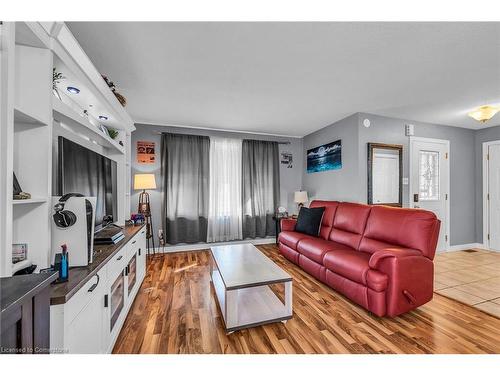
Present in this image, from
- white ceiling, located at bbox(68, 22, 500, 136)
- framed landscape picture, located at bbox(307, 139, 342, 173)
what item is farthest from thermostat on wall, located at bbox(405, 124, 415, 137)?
framed landscape picture, located at bbox(307, 139, 342, 173)

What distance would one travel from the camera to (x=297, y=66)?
2.07 m

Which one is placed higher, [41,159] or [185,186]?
[41,159]

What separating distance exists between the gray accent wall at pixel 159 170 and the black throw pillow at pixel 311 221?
4.23ft

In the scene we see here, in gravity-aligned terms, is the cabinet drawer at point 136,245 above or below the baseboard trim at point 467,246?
above

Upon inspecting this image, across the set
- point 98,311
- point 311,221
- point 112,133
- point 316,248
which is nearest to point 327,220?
point 311,221

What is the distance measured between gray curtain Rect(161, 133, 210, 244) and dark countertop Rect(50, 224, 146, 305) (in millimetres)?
2205

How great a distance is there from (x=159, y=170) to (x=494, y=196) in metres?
6.26

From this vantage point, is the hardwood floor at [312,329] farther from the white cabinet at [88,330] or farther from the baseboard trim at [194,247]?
the baseboard trim at [194,247]

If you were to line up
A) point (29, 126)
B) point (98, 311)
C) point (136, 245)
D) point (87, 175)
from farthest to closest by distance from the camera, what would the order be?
point (136, 245), point (87, 175), point (98, 311), point (29, 126)

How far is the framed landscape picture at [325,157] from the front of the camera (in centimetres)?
377

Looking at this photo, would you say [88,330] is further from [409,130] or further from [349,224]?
[409,130]

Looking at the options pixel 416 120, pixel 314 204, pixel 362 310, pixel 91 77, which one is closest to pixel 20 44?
pixel 91 77

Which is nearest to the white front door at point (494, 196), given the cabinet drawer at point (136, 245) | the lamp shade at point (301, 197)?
the lamp shade at point (301, 197)

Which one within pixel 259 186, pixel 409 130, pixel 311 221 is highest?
pixel 409 130
